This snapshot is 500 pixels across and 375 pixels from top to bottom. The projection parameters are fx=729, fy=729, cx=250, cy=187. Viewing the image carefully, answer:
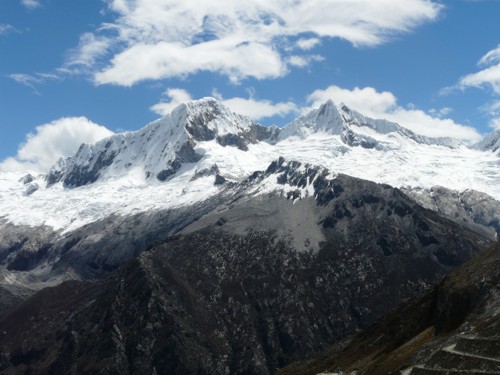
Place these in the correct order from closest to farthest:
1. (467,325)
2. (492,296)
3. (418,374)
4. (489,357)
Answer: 1. (489,357)
2. (418,374)
3. (467,325)
4. (492,296)

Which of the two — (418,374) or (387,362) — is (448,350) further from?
(387,362)

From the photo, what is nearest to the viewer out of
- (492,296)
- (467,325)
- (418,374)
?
(418,374)

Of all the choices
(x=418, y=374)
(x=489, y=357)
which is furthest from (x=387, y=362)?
(x=489, y=357)

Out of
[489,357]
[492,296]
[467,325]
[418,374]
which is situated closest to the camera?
[489,357]

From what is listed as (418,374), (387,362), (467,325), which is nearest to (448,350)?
(418,374)

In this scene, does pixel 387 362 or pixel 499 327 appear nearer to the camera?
pixel 499 327

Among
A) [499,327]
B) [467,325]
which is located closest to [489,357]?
[499,327]

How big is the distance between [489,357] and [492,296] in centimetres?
5234

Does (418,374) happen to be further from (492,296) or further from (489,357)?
(492,296)

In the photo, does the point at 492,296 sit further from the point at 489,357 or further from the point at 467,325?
the point at 489,357

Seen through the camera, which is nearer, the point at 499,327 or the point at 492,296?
the point at 499,327

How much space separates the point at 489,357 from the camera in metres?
148

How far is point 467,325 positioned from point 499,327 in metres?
21.9

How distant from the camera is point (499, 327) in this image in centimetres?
15950
